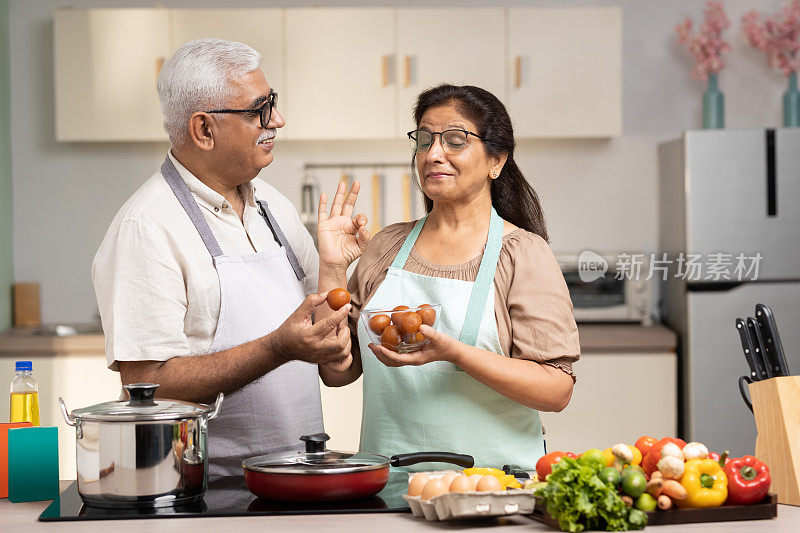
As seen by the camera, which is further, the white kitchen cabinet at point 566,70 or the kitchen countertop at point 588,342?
the white kitchen cabinet at point 566,70

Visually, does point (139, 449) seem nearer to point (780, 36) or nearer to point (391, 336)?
point (391, 336)

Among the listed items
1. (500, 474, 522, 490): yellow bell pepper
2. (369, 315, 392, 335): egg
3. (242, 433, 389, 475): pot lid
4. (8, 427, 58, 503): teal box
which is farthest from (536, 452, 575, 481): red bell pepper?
(8, 427, 58, 503): teal box

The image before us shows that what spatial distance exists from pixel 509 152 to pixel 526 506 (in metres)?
0.80

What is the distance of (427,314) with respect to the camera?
60.9 inches

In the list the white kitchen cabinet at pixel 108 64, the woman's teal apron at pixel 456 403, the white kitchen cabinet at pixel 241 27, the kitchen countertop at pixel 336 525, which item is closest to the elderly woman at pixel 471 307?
the woman's teal apron at pixel 456 403

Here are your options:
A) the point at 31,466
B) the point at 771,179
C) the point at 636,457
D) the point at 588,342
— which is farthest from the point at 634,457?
the point at 771,179

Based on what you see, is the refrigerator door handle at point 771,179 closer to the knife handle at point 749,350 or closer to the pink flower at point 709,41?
the pink flower at point 709,41

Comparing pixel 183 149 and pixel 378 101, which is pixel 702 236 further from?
pixel 183 149

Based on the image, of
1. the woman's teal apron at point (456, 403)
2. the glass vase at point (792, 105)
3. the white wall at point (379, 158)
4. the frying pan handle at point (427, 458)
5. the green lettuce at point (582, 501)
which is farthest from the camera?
the white wall at point (379, 158)

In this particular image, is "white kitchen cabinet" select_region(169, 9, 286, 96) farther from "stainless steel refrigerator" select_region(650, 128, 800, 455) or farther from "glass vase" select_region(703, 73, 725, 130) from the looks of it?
"glass vase" select_region(703, 73, 725, 130)

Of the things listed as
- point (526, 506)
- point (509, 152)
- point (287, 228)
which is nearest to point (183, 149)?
point (287, 228)

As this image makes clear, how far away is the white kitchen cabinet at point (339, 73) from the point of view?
379 centimetres

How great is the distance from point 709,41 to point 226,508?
3.36 meters


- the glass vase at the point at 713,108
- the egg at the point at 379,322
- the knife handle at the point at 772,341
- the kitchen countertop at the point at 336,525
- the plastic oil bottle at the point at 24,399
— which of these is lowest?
the kitchen countertop at the point at 336,525
